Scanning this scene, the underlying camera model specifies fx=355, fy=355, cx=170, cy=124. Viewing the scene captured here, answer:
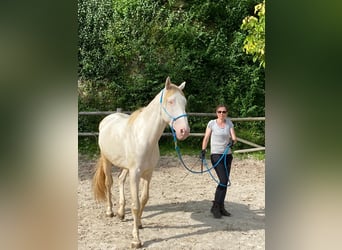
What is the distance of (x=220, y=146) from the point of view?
255 cm

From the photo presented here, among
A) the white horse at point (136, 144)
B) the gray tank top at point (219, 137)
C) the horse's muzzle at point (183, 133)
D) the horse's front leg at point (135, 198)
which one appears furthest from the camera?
the gray tank top at point (219, 137)

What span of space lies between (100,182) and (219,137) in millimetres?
922

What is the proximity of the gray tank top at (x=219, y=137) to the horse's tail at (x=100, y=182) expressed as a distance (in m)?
0.81

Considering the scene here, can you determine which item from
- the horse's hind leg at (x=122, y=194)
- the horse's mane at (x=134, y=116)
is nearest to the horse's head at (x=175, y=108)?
the horse's mane at (x=134, y=116)

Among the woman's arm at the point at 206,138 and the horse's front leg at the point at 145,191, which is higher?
the woman's arm at the point at 206,138

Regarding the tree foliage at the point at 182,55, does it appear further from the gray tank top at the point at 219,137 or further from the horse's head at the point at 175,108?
the horse's head at the point at 175,108

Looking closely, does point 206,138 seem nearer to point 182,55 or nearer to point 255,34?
point 182,55

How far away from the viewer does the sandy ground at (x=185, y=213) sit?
2.43 meters
